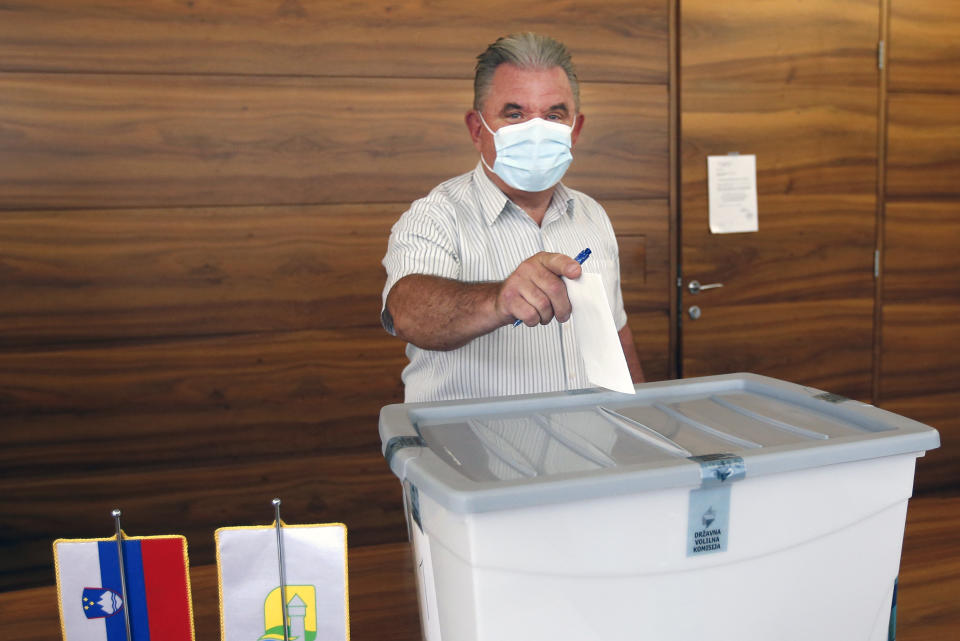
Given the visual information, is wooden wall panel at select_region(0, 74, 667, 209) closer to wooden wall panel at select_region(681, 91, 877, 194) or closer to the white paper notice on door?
wooden wall panel at select_region(681, 91, 877, 194)

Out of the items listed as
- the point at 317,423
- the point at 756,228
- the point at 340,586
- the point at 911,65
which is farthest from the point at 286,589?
the point at 911,65

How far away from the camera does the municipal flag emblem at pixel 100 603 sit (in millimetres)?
692

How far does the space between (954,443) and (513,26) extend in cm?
237

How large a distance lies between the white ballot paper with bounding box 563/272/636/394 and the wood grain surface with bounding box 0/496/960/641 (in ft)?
1.33

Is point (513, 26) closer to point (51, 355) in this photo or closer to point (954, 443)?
point (51, 355)

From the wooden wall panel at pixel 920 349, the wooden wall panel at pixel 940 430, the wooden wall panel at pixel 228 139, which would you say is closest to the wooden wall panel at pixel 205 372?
the wooden wall panel at pixel 228 139

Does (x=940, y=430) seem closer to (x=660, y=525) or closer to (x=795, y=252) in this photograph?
(x=795, y=252)

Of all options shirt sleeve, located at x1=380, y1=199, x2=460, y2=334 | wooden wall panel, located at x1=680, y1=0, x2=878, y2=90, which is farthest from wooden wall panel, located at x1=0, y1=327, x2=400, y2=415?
wooden wall panel, located at x1=680, y1=0, x2=878, y2=90

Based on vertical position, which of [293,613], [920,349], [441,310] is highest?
[441,310]

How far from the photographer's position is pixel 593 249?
1.57m

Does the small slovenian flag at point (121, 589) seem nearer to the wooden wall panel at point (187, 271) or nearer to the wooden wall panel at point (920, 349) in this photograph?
the wooden wall panel at point (187, 271)

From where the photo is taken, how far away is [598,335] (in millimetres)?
786

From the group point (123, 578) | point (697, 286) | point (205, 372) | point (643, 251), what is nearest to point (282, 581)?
point (123, 578)

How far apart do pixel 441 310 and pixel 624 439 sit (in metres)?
0.40
